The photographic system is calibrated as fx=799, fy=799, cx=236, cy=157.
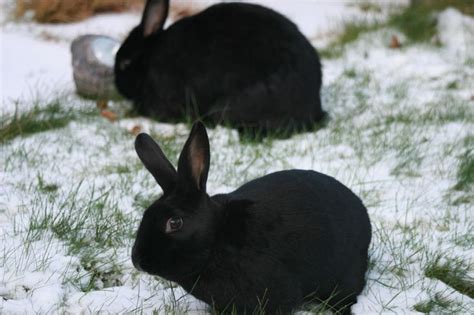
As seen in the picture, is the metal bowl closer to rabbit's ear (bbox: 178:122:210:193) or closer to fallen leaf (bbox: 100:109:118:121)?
fallen leaf (bbox: 100:109:118:121)

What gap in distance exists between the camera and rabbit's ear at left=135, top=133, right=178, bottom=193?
2.84m

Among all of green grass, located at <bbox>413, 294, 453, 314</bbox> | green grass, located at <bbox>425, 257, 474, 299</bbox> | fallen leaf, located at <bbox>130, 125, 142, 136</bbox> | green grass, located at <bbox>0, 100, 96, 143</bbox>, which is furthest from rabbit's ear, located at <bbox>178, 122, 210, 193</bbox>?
fallen leaf, located at <bbox>130, 125, 142, 136</bbox>

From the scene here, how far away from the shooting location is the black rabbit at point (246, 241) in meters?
2.69

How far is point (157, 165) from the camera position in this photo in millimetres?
2859

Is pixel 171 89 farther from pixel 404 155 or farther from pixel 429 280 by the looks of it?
pixel 429 280

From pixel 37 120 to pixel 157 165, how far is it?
2576 millimetres

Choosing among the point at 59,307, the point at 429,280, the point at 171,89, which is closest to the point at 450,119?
the point at 171,89

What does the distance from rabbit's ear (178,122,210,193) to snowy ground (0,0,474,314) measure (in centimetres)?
49

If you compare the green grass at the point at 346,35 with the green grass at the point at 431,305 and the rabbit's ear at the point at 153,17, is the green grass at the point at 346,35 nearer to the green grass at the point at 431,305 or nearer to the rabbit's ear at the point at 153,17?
the rabbit's ear at the point at 153,17

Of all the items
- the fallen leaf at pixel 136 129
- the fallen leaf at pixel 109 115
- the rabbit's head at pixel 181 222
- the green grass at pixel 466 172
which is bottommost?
the fallen leaf at pixel 109 115

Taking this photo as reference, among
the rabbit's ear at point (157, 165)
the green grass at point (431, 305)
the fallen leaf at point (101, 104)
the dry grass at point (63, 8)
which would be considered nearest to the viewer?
the rabbit's ear at point (157, 165)

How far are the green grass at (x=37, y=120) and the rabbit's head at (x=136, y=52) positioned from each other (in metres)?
0.59

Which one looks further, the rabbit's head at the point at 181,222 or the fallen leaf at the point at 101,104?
the fallen leaf at the point at 101,104

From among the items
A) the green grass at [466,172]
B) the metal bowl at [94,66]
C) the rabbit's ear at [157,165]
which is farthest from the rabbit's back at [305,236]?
the metal bowl at [94,66]
